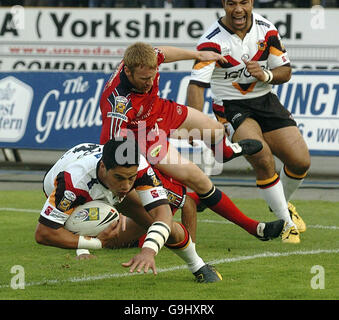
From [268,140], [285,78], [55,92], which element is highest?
[285,78]

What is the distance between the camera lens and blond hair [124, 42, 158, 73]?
7.85 m

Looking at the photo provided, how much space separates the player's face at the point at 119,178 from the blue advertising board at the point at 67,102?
7.94 metres

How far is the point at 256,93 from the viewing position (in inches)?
388

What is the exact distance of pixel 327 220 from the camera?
10.9 meters

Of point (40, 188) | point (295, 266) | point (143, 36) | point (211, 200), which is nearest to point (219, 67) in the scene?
point (211, 200)

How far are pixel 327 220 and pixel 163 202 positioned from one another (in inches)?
171

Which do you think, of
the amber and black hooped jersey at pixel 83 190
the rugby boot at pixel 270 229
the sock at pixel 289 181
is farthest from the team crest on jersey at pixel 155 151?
the sock at pixel 289 181

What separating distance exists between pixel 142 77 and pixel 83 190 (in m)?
1.36

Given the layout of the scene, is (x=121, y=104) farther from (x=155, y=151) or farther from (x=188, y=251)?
(x=188, y=251)

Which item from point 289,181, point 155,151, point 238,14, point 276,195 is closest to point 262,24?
point 238,14

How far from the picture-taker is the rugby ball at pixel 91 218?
A: 7.13m
